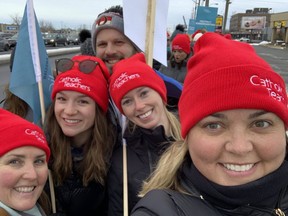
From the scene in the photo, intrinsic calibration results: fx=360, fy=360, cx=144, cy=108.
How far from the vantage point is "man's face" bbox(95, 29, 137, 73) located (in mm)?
2957

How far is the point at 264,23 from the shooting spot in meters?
101

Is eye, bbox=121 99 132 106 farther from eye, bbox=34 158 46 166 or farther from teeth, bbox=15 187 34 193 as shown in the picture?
teeth, bbox=15 187 34 193

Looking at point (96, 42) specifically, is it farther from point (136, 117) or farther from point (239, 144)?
point (239, 144)

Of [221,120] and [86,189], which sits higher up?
[221,120]

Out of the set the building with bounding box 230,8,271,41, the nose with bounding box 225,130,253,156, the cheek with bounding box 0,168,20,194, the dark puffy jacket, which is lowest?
the building with bounding box 230,8,271,41

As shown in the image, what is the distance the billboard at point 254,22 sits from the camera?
101 meters

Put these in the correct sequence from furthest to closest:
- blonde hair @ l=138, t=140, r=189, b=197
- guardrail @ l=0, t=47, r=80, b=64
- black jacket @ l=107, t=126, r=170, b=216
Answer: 1. guardrail @ l=0, t=47, r=80, b=64
2. black jacket @ l=107, t=126, r=170, b=216
3. blonde hair @ l=138, t=140, r=189, b=197

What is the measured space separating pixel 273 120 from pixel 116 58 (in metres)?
1.87

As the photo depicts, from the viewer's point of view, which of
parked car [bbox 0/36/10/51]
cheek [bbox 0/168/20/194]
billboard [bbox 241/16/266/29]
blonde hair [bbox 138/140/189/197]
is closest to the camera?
blonde hair [bbox 138/140/189/197]

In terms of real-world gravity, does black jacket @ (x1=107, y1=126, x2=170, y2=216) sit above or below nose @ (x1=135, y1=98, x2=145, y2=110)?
below

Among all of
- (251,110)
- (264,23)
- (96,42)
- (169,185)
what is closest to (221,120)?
(251,110)

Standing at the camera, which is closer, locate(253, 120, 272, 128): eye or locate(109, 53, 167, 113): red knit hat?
locate(253, 120, 272, 128): eye

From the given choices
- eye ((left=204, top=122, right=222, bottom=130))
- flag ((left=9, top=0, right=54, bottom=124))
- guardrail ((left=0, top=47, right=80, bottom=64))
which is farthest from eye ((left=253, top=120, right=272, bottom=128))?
guardrail ((left=0, top=47, right=80, bottom=64))

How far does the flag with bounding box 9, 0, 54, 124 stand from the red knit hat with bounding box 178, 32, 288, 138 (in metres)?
1.77
